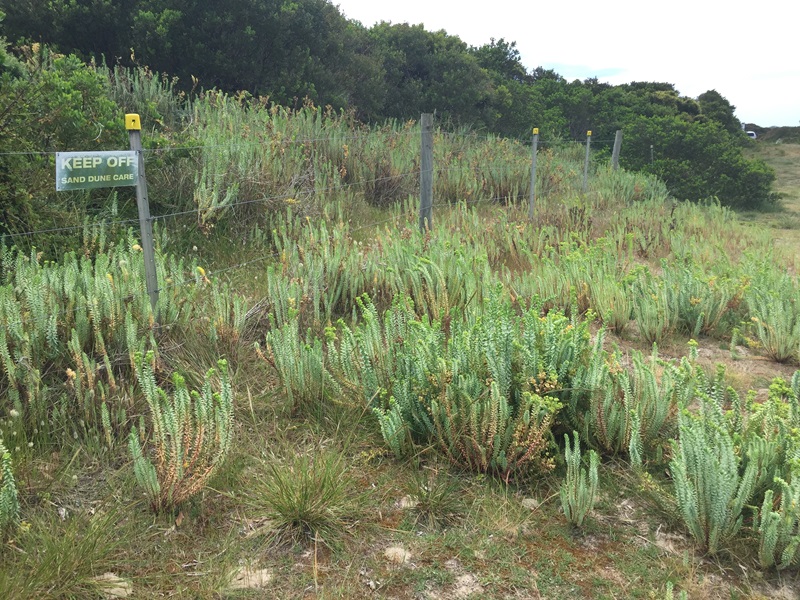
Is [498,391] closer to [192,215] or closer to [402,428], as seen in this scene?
[402,428]

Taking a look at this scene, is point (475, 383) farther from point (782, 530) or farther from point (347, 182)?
point (347, 182)

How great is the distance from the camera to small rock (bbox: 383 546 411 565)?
2.34 m

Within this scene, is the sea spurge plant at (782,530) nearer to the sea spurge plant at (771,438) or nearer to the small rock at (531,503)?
the sea spurge plant at (771,438)

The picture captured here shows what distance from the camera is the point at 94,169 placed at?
325 cm

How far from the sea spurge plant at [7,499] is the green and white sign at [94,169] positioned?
4.73 feet

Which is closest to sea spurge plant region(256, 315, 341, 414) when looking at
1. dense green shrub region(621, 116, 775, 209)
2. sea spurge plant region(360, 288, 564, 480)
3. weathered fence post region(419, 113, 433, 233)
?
sea spurge plant region(360, 288, 564, 480)

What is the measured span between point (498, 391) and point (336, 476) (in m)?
0.79

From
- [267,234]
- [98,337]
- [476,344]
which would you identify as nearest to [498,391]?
[476,344]

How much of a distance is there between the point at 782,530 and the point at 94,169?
11.3ft

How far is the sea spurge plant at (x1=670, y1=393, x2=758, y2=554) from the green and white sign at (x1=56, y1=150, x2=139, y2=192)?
2.97 m

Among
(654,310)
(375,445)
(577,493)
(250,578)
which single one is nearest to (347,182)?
(654,310)

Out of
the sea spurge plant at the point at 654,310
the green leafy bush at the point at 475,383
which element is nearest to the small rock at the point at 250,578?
the green leafy bush at the point at 475,383

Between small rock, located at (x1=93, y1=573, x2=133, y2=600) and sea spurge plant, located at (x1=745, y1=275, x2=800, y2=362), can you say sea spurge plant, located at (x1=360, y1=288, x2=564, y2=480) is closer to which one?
small rock, located at (x1=93, y1=573, x2=133, y2=600)

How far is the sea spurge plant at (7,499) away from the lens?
2205 mm
